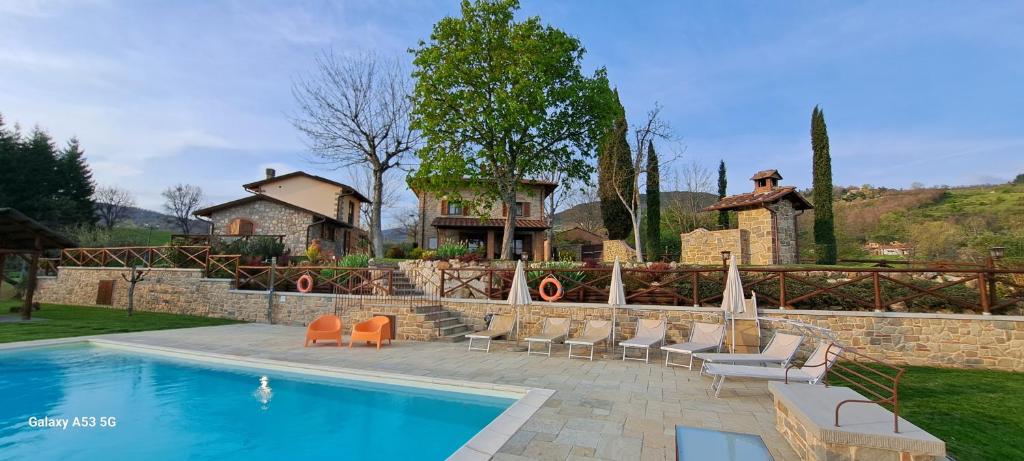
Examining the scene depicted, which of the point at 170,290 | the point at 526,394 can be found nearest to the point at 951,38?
the point at 526,394

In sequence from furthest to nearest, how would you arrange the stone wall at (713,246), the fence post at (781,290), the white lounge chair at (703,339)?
the stone wall at (713,246)
the fence post at (781,290)
the white lounge chair at (703,339)

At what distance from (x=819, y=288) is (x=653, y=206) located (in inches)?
580

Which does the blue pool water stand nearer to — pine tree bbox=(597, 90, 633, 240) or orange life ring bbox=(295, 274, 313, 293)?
orange life ring bbox=(295, 274, 313, 293)

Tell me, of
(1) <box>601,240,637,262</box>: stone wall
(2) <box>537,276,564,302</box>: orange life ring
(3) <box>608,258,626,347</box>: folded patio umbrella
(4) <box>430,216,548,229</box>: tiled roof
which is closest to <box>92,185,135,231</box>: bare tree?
(4) <box>430,216,548,229</box>: tiled roof

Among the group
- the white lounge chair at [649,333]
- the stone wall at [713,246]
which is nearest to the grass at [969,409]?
the white lounge chair at [649,333]

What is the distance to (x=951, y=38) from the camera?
1098 cm

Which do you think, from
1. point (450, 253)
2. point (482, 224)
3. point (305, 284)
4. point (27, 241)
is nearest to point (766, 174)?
point (450, 253)

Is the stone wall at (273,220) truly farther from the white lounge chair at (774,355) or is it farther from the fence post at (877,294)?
the fence post at (877,294)

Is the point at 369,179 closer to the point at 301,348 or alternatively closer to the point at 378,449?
the point at 301,348

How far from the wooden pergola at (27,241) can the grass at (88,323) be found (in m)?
1.25

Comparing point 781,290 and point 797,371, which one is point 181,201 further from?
point 797,371

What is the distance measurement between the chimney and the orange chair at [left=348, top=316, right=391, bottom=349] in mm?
16306

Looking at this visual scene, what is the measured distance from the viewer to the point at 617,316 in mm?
10273

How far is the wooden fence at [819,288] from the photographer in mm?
8484
